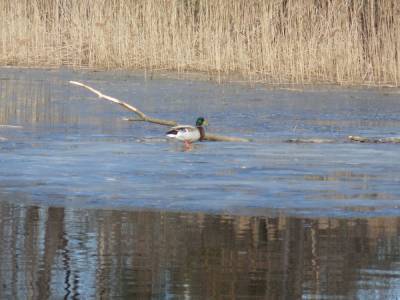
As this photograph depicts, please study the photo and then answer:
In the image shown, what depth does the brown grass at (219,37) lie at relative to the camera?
54.5 ft

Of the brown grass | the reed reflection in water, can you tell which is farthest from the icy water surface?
the brown grass

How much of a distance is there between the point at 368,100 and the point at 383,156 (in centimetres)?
508

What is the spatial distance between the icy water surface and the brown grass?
119 inches

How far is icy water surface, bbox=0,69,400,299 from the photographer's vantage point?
516 cm

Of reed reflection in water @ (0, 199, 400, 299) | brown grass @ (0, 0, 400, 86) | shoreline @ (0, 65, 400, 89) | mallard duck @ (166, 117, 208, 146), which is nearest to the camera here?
reed reflection in water @ (0, 199, 400, 299)

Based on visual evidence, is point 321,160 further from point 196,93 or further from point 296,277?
point 196,93

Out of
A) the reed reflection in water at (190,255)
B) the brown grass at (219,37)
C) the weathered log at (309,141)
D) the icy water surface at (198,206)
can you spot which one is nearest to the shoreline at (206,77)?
the brown grass at (219,37)

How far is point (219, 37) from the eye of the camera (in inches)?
671

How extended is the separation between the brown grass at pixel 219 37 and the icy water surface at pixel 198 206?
3.02 meters

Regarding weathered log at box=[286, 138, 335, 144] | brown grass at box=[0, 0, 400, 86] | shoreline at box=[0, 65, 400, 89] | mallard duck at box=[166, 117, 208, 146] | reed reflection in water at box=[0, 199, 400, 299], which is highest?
brown grass at box=[0, 0, 400, 86]

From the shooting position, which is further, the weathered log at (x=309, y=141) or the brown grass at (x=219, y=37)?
the brown grass at (x=219, y=37)

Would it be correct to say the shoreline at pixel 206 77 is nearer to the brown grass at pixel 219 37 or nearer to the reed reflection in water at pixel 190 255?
the brown grass at pixel 219 37

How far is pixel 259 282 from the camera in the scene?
513cm

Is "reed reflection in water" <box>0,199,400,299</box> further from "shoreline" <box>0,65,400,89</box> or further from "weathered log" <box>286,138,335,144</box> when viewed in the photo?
"shoreline" <box>0,65,400,89</box>
